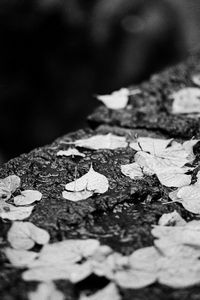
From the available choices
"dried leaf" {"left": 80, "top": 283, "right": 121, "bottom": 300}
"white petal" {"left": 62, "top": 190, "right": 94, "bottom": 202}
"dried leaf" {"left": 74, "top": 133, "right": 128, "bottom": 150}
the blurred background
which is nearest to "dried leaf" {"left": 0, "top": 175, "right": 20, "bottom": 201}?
"white petal" {"left": 62, "top": 190, "right": 94, "bottom": 202}

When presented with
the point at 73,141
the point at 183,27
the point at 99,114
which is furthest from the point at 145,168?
the point at 183,27

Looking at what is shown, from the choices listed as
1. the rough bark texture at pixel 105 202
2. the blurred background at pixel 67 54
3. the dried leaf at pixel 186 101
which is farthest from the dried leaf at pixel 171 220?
the blurred background at pixel 67 54

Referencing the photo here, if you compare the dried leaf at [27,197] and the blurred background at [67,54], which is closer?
the dried leaf at [27,197]

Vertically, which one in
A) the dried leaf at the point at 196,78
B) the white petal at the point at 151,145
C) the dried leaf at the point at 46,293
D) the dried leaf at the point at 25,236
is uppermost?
the dried leaf at the point at 196,78

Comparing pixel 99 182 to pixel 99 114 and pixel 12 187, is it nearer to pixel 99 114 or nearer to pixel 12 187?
pixel 12 187

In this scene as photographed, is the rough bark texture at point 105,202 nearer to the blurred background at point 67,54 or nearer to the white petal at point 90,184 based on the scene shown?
the white petal at point 90,184

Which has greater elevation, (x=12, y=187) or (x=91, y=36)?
(x=91, y=36)

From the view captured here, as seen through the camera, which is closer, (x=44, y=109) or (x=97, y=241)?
(x=97, y=241)
